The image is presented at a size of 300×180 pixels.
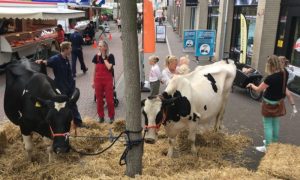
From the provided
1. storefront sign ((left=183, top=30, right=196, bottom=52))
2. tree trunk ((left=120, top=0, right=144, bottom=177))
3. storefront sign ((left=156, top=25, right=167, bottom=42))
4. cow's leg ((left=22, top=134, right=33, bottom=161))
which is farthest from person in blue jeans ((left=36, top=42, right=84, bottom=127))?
storefront sign ((left=156, top=25, right=167, bottom=42))

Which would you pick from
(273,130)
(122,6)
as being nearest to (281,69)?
(273,130)

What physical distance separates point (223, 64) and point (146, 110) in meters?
3.08

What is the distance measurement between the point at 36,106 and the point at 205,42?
1249cm

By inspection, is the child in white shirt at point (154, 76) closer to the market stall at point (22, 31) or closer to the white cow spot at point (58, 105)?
the white cow spot at point (58, 105)

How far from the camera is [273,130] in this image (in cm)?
632

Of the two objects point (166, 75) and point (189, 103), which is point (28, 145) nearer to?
point (189, 103)

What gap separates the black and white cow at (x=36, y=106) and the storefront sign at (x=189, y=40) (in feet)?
39.9

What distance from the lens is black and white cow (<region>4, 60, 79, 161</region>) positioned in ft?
15.9

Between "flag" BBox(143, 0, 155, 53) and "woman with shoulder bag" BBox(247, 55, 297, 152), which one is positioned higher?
"flag" BBox(143, 0, 155, 53)

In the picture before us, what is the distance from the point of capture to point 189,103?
572cm

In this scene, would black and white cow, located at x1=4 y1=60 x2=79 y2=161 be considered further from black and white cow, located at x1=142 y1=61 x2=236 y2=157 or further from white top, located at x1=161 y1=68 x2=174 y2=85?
white top, located at x1=161 y1=68 x2=174 y2=85

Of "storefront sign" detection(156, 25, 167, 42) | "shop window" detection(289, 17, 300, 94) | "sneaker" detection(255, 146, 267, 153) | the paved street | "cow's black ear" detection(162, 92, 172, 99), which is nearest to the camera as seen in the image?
"cow's black ear" detection(162, 92, 172, 99)

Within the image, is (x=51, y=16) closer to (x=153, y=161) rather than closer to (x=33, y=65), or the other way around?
(x=33, y=65)

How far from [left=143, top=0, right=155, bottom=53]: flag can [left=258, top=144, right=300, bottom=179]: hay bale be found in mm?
6291
